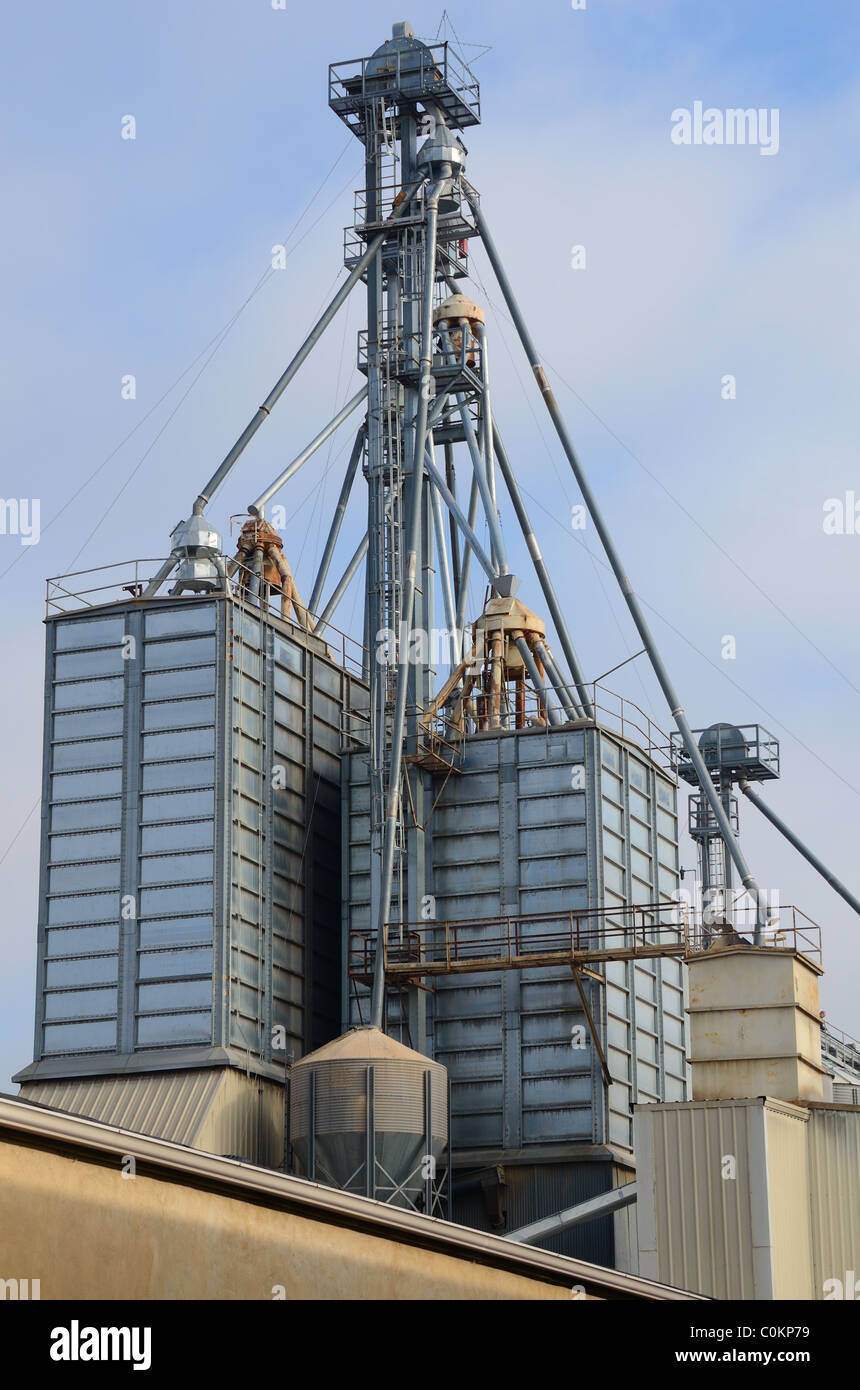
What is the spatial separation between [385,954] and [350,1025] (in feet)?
6.34

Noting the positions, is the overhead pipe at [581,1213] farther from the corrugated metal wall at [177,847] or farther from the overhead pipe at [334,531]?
the overhead pipe at [334,531]

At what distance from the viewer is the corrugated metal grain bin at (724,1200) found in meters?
32.8

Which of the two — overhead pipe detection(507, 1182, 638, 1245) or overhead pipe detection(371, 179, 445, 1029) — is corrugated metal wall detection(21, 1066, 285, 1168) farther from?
overhead pipe detection(507, 1182, 638, 1245)

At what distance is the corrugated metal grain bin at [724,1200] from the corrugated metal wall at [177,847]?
8.27m

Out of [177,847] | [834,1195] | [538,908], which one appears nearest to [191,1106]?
[177,847]

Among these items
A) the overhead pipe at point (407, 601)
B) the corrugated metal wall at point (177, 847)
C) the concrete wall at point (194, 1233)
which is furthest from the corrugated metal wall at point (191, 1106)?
the concrete wall at point (194, 1233)

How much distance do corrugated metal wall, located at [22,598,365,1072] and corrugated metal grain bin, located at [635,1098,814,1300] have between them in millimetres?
8273

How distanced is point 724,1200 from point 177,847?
11.9 meters

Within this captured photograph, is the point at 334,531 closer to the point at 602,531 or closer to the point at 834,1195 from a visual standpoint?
the point at 602,531

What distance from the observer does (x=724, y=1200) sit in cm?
3316

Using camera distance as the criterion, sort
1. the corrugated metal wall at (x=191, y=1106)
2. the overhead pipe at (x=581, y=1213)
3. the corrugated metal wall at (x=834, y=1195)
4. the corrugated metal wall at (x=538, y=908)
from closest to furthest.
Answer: the corrugated metal wall at (x=834, y=1195)
the corrugated metal wall at (x=191, y=1106)
the overhead pipe at (x=581, y=1213)
the corrugated metal wall at (x=538, y=908)
